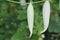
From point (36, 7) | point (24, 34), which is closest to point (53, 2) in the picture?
point (36, 7)

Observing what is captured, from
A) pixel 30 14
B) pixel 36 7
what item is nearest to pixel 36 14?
pixel 36 7

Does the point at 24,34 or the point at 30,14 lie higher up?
the point at 30,14

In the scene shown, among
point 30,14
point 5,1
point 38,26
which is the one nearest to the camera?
point 30,14

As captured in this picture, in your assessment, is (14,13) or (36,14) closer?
(36,14)

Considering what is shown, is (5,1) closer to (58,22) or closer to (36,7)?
(36,7)

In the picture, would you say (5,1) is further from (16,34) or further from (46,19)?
(46,19)

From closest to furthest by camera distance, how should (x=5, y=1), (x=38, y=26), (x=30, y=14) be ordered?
(x=30, y=14)
(x=38, y=26)
(x=5, y=1)
